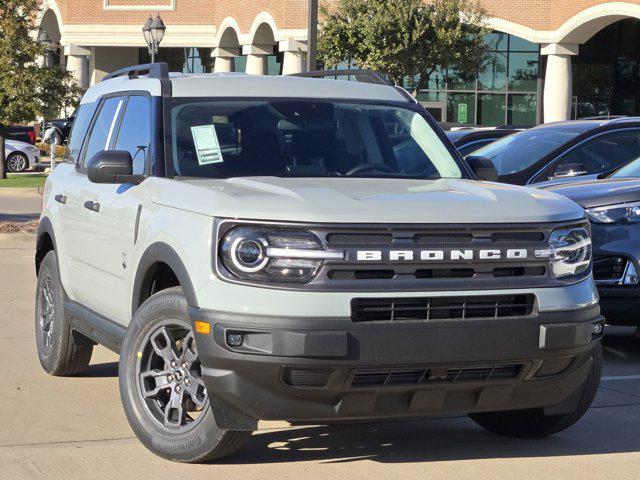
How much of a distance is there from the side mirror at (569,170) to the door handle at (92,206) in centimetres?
542

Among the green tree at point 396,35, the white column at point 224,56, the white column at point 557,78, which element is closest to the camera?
the green tree at point 396,35

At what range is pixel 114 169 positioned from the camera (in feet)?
20.2

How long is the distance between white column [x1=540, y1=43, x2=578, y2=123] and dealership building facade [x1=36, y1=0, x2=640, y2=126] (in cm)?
4

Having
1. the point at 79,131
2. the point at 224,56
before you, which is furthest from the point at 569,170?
the point at 224,56

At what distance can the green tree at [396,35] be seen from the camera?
Result: 39.4 m

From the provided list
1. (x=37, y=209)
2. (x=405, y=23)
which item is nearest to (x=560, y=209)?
(x=37, y=209)

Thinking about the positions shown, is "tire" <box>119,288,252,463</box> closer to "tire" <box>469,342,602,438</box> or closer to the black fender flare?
the black fender flare

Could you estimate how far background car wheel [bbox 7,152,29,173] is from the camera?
3669 cm

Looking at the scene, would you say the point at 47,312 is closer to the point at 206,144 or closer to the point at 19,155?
the point at 206,144

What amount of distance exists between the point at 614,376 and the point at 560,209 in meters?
3.00

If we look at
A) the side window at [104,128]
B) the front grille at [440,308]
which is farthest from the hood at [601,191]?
the front grille at [440,308]

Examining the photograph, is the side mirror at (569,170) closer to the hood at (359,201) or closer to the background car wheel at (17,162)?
the hood at (359,201)

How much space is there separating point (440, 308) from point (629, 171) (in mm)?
5470

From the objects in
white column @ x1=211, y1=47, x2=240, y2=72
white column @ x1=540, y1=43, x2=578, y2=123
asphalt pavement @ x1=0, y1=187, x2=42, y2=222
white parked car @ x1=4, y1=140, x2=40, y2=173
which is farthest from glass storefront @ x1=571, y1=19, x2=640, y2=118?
asphalt pavement @ x1=0, y1=187, x2=42, y2=222
